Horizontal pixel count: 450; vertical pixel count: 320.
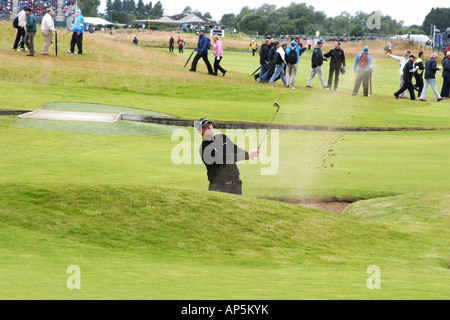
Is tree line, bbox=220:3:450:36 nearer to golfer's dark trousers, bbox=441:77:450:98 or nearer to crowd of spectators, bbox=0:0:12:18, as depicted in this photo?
crowd of spectators, bbox=0:0:12:18

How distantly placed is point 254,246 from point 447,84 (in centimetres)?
3514

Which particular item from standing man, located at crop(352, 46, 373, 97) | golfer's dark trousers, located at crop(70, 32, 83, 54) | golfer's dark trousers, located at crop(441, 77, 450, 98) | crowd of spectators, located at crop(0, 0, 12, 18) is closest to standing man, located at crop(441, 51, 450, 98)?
golfer's dark trousers, located at crop(441, 77, 450, 98)

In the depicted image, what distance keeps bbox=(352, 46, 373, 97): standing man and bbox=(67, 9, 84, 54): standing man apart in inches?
701

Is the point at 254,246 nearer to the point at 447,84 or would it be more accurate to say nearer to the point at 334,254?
the point at 334,254

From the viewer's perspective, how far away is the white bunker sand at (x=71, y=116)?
91.0 ft

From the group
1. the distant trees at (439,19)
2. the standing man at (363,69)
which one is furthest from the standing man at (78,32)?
the distant trees at (439,19)

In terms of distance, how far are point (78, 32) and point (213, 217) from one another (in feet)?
110

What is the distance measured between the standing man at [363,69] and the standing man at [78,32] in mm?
17808

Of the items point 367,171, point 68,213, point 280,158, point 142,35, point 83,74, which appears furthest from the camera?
point 142,35

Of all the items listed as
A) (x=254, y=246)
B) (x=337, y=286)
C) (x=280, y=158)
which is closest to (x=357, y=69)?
(x=280, y=158)

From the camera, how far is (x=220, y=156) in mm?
13344

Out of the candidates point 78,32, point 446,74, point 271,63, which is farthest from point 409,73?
point 78,32

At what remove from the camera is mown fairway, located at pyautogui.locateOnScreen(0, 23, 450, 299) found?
828cm

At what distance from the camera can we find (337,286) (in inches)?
320
